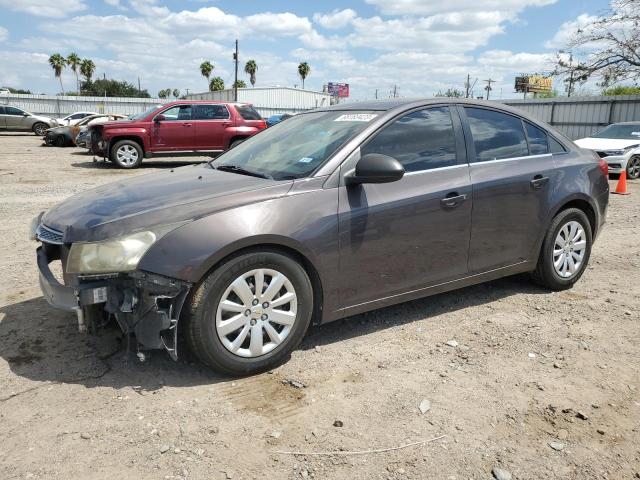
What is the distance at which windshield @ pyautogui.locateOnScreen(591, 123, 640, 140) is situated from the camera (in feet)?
47.2

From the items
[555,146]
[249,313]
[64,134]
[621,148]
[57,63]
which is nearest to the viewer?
[249,313]

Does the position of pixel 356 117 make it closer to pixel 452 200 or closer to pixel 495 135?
pixel 452 200

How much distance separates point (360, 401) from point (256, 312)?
782mm

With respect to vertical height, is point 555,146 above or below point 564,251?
above

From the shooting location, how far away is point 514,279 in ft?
17.2

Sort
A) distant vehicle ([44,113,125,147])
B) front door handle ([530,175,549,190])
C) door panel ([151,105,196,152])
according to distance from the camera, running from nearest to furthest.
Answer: front door handle ([530,175,549,190]), door panel ([151,105,196,152]), distant vehicle ([44,113,125,147])

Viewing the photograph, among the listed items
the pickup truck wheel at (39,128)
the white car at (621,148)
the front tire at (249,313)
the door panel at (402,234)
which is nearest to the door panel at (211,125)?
the white car at (621,148)

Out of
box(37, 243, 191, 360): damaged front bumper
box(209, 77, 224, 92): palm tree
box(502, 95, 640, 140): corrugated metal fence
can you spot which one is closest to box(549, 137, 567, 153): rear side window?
box(37, 243, 191, 360): damaged front bumper

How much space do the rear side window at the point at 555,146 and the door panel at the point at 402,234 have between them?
115cm

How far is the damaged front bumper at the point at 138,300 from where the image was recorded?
3.01m

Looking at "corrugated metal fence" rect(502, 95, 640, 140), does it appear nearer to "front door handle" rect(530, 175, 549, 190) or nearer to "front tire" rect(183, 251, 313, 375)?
"front door handle" rect(530, 175, 549, 190)

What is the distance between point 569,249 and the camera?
4.86 m

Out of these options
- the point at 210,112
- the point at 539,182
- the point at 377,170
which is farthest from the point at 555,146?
the point at 210,112

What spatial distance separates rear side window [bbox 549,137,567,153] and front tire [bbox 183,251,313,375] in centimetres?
268
